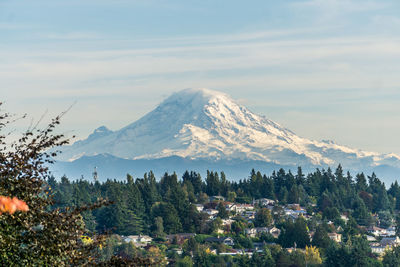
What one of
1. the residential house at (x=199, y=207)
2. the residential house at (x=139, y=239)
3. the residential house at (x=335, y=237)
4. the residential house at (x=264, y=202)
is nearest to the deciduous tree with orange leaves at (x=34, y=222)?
the residential house at (x=139, y=239)

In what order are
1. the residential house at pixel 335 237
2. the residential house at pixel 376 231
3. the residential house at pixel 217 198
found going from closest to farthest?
the residential house at pixel 335 237, the residential house at pixel 376 231, the residential house at pixel 217 198

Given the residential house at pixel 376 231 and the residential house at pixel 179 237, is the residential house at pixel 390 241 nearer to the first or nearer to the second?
the residential house at pixel 376 231

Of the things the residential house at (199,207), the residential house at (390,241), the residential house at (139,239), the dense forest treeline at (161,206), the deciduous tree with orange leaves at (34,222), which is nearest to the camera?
the deciduous tree with orange leaves at (34,222)

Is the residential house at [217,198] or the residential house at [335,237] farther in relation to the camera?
the residential house at [217,198]

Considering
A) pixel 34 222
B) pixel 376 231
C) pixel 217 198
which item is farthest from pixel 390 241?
pixel 34 222

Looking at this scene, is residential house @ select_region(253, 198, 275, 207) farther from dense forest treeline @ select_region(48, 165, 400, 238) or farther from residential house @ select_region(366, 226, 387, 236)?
residential house @ select_region(366, 226, 387, 236)

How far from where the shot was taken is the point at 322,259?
461 ft

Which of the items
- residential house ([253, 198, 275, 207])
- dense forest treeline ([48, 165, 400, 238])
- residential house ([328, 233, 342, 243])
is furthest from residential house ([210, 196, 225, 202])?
residential house ([328, 233, 342, 243])

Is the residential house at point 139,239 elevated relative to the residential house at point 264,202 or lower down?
lower down

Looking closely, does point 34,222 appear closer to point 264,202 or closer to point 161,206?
Result: point 161,206

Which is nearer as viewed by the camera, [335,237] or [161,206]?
[335,237]

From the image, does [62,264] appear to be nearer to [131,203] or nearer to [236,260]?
[236,260]

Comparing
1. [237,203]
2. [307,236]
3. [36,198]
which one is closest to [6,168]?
[36,198]

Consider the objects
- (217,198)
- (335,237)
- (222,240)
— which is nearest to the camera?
(222,240)
